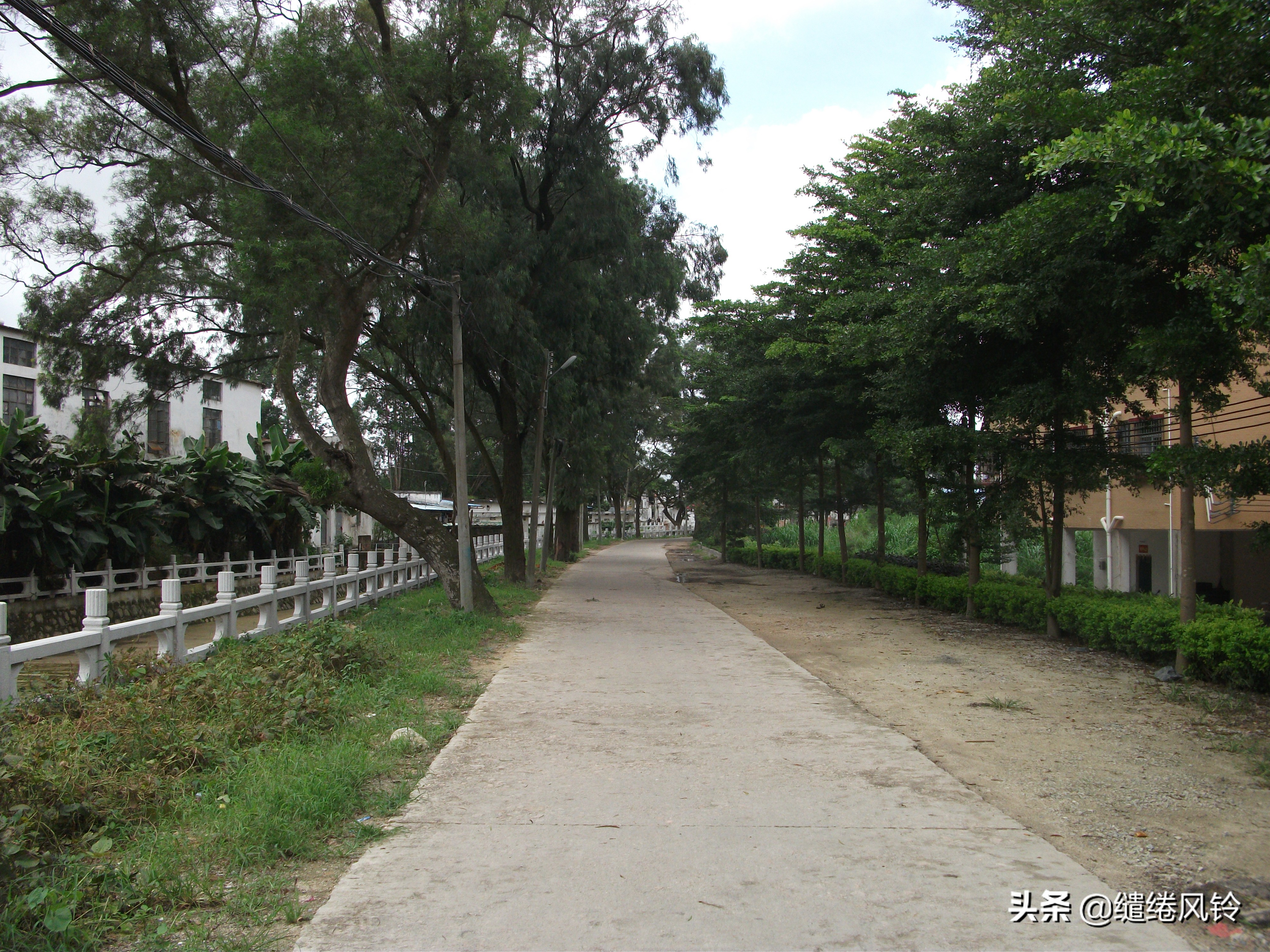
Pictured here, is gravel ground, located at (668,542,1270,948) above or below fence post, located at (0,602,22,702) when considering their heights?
below

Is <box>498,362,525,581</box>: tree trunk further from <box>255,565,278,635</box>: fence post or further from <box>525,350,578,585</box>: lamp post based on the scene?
<box>255,565,278,635</box>: fence post

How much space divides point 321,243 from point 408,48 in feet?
12.2

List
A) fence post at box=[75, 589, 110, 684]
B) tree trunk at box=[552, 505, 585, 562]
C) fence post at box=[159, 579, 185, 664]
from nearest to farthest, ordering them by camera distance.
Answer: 1. fence post at box=[75, 589, 110, 684]
2. fence post at box=[159, 579, 185, 664]
3. tree trunk at box=[552, 505, 585, 562]

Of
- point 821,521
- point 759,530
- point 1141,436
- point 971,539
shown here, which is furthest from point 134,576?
point 759,530

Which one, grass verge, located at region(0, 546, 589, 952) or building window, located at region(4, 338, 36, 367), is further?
building window, located at region(4, 338, 36, 367)

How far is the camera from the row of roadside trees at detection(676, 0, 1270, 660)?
682 centimetres

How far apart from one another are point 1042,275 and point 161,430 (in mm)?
38361

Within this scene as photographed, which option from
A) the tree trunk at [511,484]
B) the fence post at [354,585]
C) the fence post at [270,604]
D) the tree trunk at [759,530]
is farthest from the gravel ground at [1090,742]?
the tree trunk at [759,530]

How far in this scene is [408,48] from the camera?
15023 millimetres

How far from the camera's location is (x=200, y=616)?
9.38 metres

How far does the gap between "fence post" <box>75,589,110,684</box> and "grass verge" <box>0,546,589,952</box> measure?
17 cm

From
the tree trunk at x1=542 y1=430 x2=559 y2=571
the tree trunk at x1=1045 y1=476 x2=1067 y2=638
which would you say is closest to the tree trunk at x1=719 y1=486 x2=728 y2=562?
the tree trunk at x1=542 y1=430 x2=559 y2=571

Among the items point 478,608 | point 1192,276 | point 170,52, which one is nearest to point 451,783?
point 1192,276

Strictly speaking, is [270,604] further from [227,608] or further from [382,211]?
[382,211]
